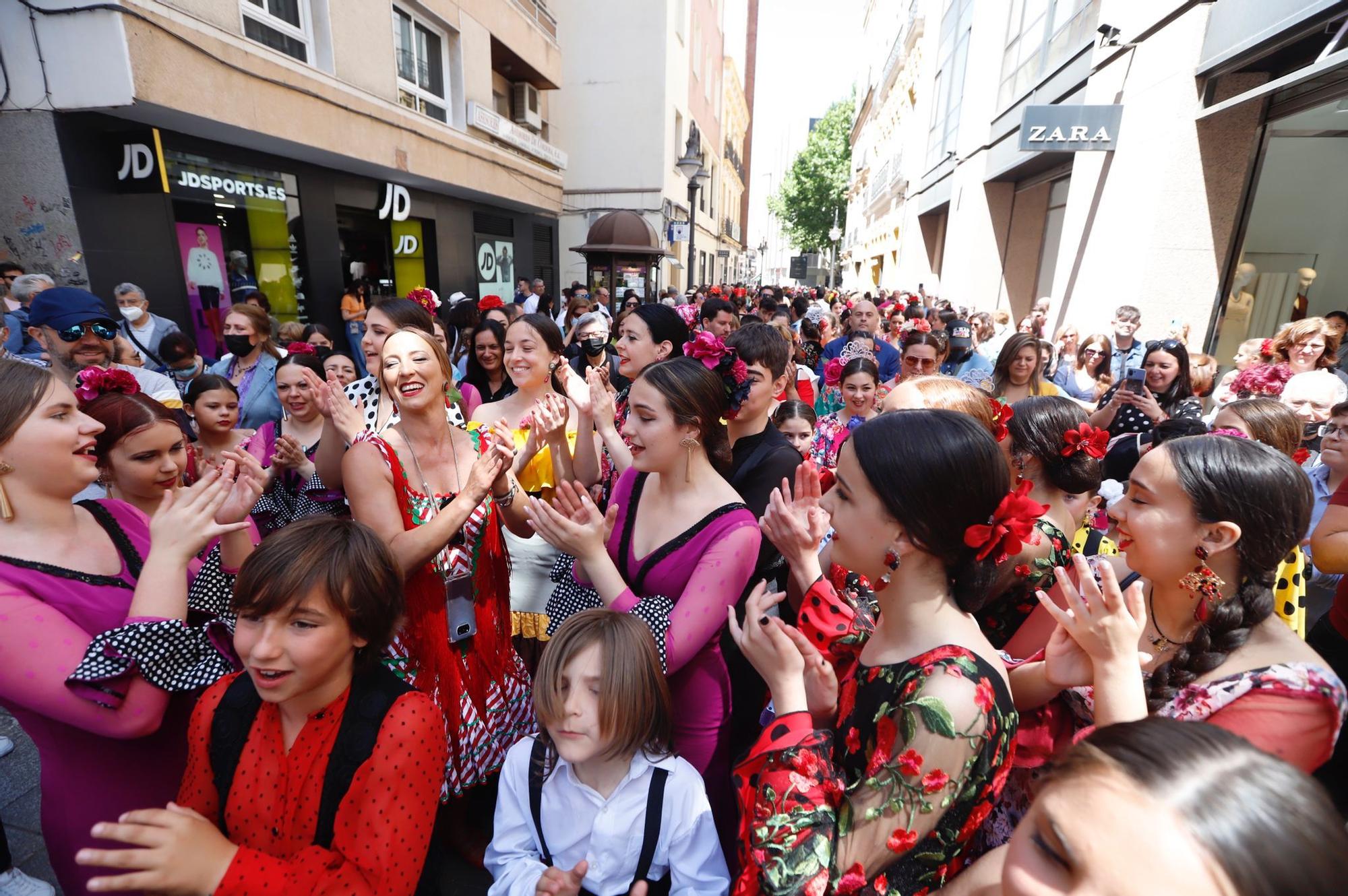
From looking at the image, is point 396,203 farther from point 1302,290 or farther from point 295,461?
point 1302,290

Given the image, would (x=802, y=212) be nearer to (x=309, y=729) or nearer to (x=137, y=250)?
(x=137, y=250)

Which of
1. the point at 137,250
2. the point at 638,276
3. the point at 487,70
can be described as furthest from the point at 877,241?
the point at 137,250

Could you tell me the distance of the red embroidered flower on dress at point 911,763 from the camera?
1.13 metres

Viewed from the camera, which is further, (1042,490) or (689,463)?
(1042,490)

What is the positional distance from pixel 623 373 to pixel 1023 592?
2306 millimetres

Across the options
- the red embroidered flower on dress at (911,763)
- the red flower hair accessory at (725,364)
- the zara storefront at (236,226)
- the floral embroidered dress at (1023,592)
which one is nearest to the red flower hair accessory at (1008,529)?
the red embroidered flower on dress at (911,763)

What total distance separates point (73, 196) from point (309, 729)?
7.25 meters

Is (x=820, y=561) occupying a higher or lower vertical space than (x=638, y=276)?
lower

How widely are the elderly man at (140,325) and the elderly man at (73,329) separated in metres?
1.47

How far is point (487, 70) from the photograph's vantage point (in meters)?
12.1

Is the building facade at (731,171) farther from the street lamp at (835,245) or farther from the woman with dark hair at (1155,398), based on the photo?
the woman with dark hair at (1155,398)

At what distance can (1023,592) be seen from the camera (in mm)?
1981

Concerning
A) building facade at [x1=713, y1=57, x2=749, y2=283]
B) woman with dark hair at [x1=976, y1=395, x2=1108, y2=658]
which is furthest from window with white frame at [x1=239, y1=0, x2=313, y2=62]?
building facade at [x1=713, y1=57, x2=749, y2=283]

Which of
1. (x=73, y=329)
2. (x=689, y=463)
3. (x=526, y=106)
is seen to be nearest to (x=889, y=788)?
(x=689, y=463)
